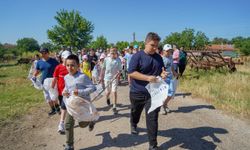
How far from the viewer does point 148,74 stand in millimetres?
4285

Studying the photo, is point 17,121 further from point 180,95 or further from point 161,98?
point 180,95

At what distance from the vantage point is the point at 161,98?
405 centimetres

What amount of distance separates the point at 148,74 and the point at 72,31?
141 feet

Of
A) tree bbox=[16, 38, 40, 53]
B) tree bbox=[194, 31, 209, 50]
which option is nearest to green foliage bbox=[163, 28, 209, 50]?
tree bbox=[194, 31, 209, 50]

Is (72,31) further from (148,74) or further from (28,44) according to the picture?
(28,44)

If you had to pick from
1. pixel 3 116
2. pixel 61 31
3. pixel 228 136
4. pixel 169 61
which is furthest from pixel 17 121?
pixel 61 31

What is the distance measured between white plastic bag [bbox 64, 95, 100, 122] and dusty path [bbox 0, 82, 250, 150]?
2.53 feet

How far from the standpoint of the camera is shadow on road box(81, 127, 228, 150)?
4574 mm

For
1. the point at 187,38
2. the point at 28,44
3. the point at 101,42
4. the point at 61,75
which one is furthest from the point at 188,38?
the point at 28,44

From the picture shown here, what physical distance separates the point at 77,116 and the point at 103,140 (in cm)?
108

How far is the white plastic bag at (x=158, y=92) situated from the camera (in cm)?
404

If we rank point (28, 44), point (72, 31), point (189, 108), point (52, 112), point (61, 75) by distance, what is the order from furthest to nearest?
point (28, 44) → point (72, 31) → point (189, 108) → point (52, 112) → point (61, 75)

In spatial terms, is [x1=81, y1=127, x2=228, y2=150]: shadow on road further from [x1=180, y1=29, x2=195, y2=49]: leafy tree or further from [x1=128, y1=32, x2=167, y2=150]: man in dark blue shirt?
[x1=180, y1=29, x2=195, y2=49]: leafy tree

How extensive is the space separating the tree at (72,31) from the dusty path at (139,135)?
128 feet
